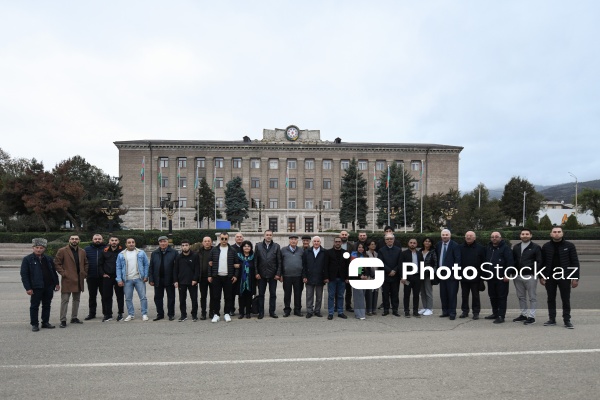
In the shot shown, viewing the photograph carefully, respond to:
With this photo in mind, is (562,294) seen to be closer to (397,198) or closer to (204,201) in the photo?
(397,198)

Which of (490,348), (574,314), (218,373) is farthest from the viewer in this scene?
(574,314)

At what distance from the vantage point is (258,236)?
2609cm

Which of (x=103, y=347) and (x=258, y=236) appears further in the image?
(x=258, y=236)

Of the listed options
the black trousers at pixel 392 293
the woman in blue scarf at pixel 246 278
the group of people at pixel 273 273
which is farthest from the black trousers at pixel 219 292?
the black trousers at pixel 392 293

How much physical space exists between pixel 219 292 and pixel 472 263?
5.65 metres

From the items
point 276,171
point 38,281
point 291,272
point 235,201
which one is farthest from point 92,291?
point 276,171

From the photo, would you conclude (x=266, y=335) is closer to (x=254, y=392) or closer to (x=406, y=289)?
(x=254, y=392)

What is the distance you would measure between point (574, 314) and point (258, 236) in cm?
1834

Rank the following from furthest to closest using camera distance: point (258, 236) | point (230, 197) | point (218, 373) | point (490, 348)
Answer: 1. point (230, 197)
2. point (258, 236)
3. point (490, 348)
4. point (218, 373)

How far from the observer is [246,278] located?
32.0ft

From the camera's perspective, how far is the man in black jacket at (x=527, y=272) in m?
9.08

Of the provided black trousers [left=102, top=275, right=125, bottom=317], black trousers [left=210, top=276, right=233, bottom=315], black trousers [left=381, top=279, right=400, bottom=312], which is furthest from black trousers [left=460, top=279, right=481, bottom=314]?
black trousers [left=102, top=275, right=125, bottom=317]

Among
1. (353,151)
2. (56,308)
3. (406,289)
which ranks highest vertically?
(353,151)

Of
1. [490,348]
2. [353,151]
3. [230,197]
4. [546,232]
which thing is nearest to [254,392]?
[490,348]
